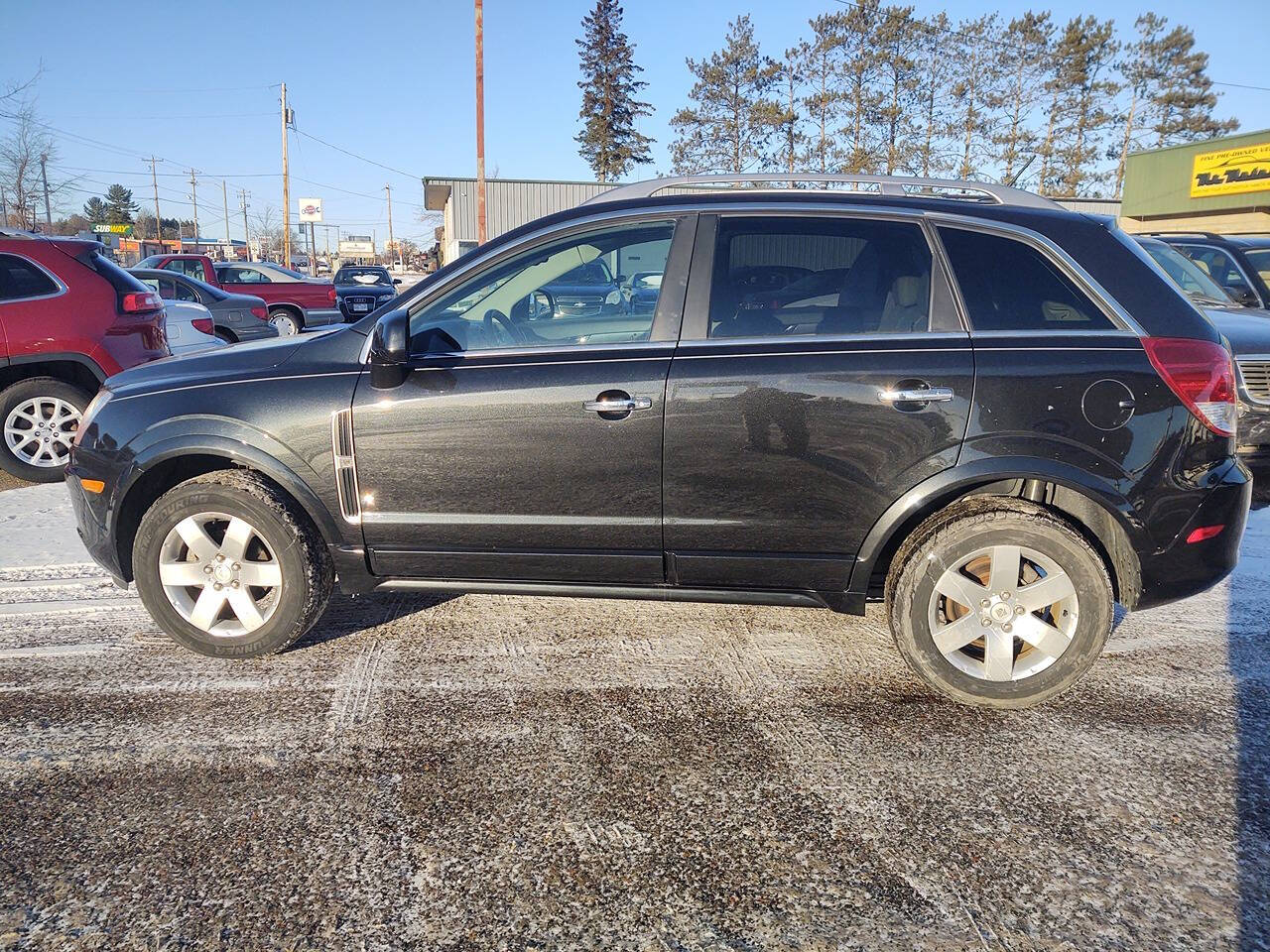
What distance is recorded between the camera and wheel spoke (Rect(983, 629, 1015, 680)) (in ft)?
10.9

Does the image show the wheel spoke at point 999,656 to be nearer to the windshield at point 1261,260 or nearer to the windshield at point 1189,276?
→ the windshield at point 1189,276

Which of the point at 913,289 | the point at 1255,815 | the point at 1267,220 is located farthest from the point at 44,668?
the point at 1267,220

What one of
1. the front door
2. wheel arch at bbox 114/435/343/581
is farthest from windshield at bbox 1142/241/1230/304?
wheel arch at bbox 114/435/343/581

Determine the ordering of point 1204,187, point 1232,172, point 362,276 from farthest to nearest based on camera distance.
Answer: point 362,276, point 1204,187, point 1232,172

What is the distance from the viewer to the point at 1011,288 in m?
3.37

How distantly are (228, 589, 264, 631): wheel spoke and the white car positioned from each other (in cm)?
623

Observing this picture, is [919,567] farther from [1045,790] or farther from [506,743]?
[506,743]

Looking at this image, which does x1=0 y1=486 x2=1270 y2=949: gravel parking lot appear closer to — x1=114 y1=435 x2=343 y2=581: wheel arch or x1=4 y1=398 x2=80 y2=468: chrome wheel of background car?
x1=114 y1=435 x2=343 y2=581: wheel arch

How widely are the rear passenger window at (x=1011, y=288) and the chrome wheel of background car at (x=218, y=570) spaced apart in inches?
117

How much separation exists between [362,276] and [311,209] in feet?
152

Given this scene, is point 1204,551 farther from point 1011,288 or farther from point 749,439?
point 749,439

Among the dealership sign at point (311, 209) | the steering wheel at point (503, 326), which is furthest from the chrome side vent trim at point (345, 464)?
the dealership sign at point (311, 209)

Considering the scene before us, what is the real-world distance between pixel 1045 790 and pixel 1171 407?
145 cm

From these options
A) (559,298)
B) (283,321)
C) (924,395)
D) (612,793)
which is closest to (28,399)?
(559,298)
